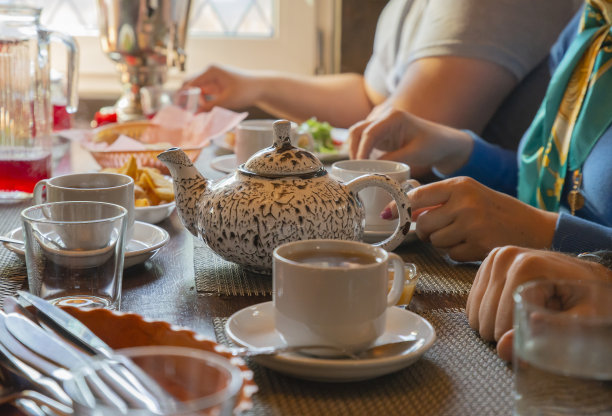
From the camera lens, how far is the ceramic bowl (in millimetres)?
502

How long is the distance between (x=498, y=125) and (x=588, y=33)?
1.46 ft

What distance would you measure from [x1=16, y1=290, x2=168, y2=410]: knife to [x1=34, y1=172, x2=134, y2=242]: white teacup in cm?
22

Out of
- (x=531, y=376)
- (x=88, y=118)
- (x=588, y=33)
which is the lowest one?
(x=88, y=118)

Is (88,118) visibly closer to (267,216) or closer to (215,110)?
(215,110)

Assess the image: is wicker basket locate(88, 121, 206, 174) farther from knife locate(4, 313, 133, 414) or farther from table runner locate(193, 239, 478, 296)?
knife locate(4, 313, 133, 414)

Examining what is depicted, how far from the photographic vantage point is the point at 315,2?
2492mm

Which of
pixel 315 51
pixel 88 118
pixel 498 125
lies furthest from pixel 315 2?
pixel 498 125

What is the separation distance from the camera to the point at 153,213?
3.06 ft

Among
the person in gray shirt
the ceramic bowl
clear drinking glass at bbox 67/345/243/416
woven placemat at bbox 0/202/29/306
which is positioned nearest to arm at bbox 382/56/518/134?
the person in gray shirt

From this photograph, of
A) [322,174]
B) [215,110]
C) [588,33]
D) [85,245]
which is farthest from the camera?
[215,110]

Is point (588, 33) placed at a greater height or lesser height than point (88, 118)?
greater

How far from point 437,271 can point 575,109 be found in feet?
1.70

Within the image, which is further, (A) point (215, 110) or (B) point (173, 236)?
(A) point (215, 110)

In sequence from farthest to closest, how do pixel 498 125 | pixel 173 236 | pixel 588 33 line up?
pixel 498 125
pixel 588 33
pixel 173 236
